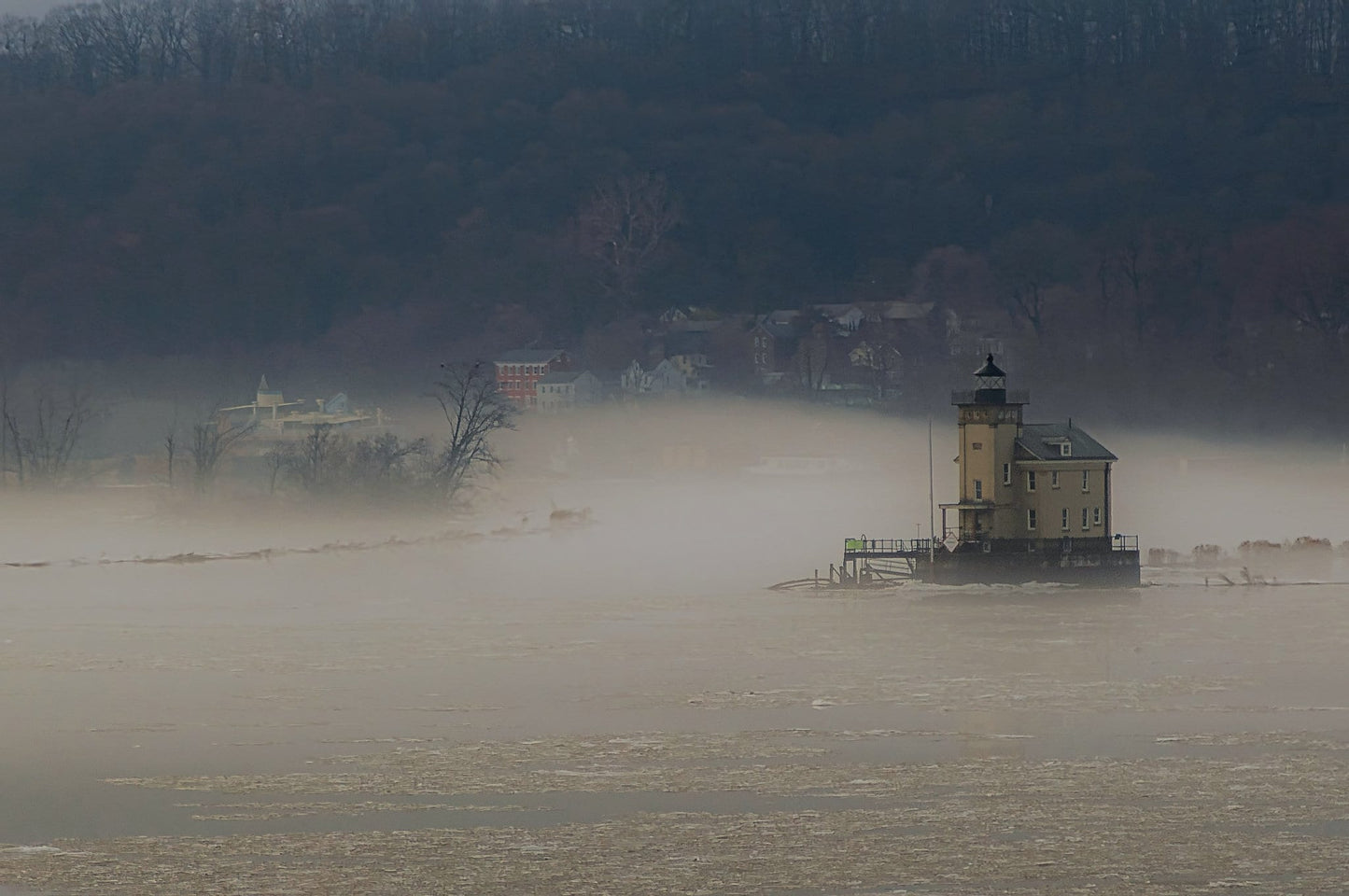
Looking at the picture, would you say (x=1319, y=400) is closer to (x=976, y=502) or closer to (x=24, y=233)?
(x=976, y=502)

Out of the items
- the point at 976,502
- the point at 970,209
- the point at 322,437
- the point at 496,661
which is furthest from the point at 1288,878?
the point at 970,209

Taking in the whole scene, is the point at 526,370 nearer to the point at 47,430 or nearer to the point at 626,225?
the point at 47,430

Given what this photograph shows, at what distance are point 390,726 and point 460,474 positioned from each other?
4895cm

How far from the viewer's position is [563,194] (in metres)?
199

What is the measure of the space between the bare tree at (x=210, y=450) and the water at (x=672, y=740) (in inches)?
1080

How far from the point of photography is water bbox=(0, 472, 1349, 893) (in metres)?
22.9

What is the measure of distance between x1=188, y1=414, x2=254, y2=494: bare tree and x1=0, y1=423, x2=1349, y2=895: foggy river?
80.5ft

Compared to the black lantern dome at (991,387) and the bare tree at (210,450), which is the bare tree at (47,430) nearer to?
the bare tree at (210,450)

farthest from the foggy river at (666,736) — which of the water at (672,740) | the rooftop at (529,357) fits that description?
the rooftop at (529,357)

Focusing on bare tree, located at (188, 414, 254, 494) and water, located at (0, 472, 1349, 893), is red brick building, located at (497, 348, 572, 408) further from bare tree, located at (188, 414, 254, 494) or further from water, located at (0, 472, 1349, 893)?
water, located at (0, 472, 1349, 893)

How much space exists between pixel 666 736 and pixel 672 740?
0.31m

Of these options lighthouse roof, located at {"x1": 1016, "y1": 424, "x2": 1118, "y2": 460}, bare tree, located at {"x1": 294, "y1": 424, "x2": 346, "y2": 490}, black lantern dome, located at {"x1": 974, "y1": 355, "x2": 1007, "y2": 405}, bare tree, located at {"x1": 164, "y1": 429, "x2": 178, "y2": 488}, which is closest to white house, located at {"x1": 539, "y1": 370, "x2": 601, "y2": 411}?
bare tree, located at {"x1": 164, "y1": 429, "x2": 178, "y2": 488}

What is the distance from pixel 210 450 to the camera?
83812 millimetres

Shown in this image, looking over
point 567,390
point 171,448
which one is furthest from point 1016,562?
point 567,390
